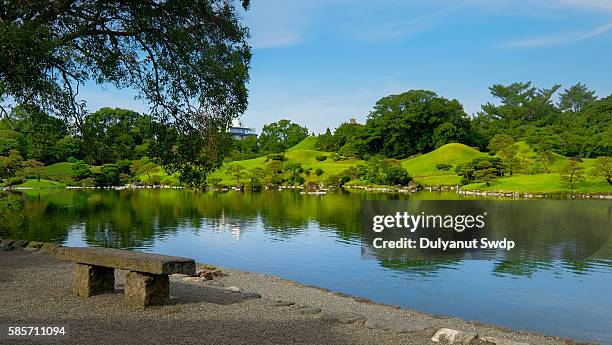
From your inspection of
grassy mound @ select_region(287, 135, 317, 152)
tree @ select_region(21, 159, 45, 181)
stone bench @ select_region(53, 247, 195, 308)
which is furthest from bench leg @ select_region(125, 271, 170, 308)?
grassy mound @ select_region(287, 135, 317, 152)

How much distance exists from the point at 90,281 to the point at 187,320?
2.28m

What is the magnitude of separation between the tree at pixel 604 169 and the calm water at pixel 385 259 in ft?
49.1

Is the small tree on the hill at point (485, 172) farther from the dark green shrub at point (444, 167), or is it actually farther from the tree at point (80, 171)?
the tree at point (80, 171)

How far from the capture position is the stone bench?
7.55 meters

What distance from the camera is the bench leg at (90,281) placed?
27.9 ft

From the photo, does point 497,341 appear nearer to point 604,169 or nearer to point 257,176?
point 604,169

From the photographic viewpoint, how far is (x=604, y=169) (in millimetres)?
48844

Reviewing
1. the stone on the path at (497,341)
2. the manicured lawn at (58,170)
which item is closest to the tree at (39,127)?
the stone on the path at (497,341)

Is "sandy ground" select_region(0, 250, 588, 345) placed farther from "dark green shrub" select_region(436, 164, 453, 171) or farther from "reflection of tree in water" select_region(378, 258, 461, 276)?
"dark green shrub" select_region(436, 164, 453, 171)

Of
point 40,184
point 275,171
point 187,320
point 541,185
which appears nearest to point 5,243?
point 187,320

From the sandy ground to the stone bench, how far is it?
0.19 metres

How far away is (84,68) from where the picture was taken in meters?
11.6

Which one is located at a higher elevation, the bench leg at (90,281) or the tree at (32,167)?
the tree at (32,167)

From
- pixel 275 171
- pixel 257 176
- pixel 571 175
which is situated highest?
pixel 275 171
